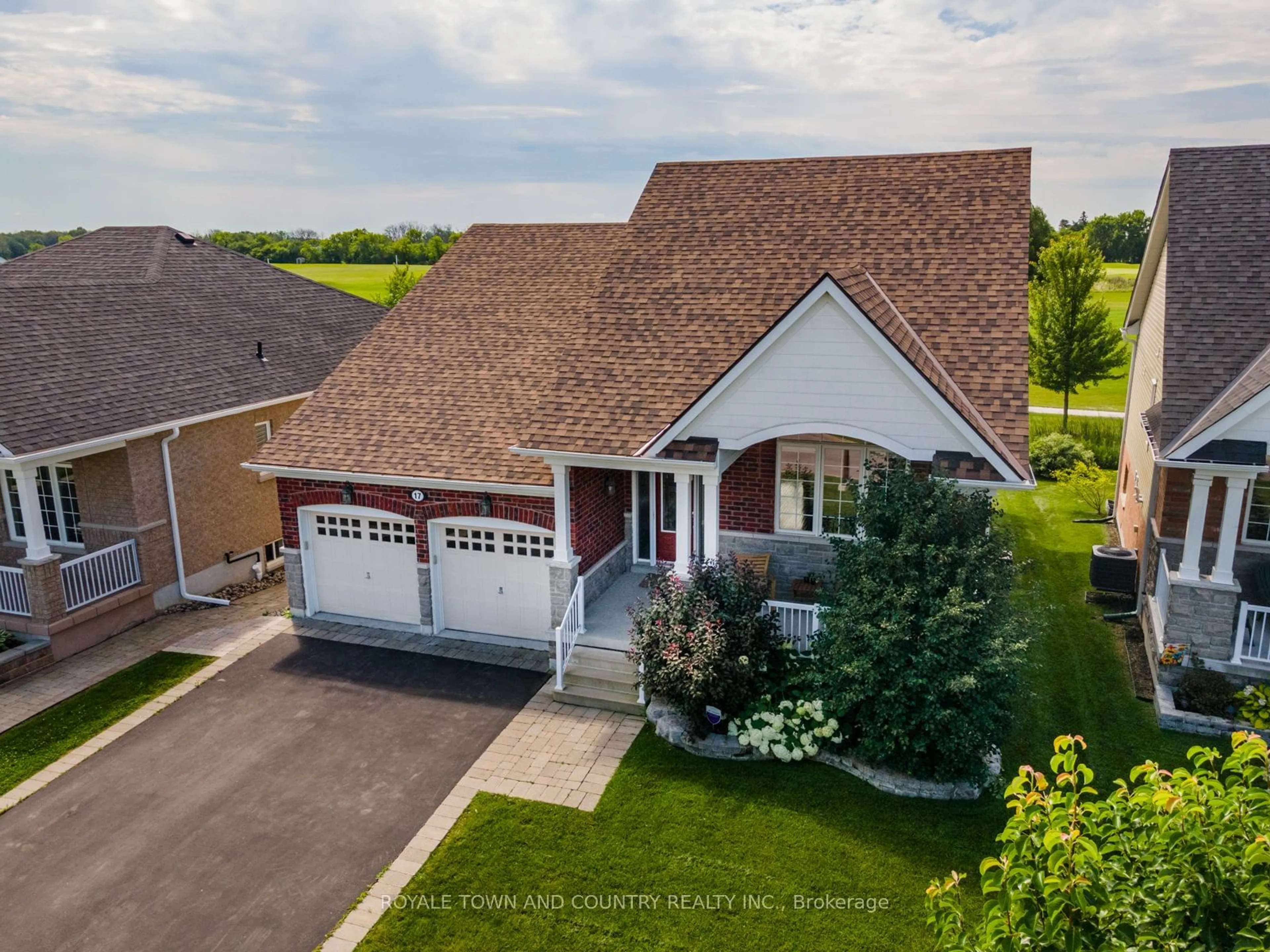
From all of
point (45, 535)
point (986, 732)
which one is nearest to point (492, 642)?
point (986, 732)

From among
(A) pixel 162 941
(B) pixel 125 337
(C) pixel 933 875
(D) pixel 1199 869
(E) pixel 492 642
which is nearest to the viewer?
(D) pixel 1199 869

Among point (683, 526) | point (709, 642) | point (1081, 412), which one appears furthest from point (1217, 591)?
point (1081, 412)

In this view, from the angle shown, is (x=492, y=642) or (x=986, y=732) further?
(x=492, y=642)

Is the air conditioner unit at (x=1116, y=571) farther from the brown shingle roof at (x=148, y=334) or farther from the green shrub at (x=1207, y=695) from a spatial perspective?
the brown shingle roof at (x=148, y=334)

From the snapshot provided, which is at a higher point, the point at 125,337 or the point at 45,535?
the point at 125,337

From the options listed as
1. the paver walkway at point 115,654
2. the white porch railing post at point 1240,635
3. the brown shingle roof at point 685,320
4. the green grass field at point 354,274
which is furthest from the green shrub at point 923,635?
the green grass field at point 354,274

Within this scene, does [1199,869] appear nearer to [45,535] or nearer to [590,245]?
[590,245]

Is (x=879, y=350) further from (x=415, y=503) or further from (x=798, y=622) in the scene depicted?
(x=415, y=503)
